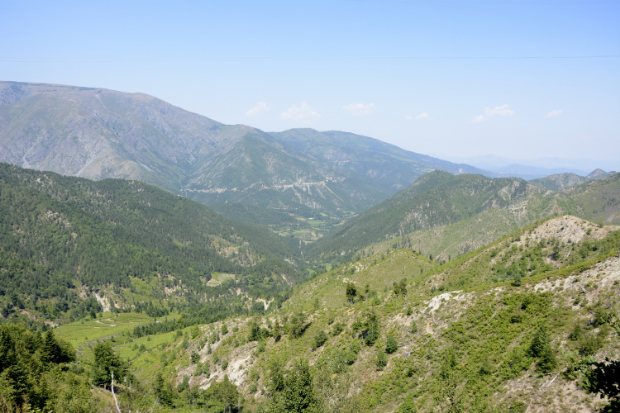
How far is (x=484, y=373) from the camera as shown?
167 feet

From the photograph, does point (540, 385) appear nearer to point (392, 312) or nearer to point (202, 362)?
point (392, 312)

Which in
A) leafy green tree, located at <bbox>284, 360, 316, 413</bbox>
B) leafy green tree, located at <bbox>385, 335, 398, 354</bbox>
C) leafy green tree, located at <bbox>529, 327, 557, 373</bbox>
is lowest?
leafy green tree, located at <bbox>284, 360, 316, 413</bbox>

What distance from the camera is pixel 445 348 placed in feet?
211

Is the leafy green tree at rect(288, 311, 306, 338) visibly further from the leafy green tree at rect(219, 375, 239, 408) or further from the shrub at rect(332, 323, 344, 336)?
the leafy green tree at rect(219, 375, 239, 408)

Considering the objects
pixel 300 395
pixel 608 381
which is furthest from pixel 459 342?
pixel 608 381

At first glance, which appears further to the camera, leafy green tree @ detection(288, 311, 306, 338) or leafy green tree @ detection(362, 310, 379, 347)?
leafy green tree @ detection(288, 311, 306, 338)

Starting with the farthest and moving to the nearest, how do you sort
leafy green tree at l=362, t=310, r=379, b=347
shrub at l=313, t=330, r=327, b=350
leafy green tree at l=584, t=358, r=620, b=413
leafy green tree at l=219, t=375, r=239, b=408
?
1. shrub at l=313, t=330, r=327, b=350
2. leafy green tree at l=219, t=375, r=239, b=408
3. leafy green tree at l=362, t=310, r=379, b=347
4. leafy green tree at l=584, t=358, r=620, b=413

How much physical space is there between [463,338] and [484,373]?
12.6 meters

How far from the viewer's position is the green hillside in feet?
144

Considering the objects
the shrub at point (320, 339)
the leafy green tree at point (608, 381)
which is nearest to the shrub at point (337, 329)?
the shrub at point (320, 339)

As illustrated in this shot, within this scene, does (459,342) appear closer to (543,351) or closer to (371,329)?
(543,351)

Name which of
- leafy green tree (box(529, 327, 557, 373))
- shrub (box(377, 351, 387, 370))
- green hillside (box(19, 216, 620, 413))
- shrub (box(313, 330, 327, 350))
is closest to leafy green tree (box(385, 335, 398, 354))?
green hillside (box(19, 216, 620, 413))

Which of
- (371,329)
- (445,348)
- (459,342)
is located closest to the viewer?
(459,342)

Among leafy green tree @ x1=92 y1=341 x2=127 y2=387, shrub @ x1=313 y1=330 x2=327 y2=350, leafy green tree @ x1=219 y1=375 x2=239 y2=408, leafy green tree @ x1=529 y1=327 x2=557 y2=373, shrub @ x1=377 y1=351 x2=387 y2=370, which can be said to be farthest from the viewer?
leafy green tree @ x1=92 y1=341 x2=127 y2=387
